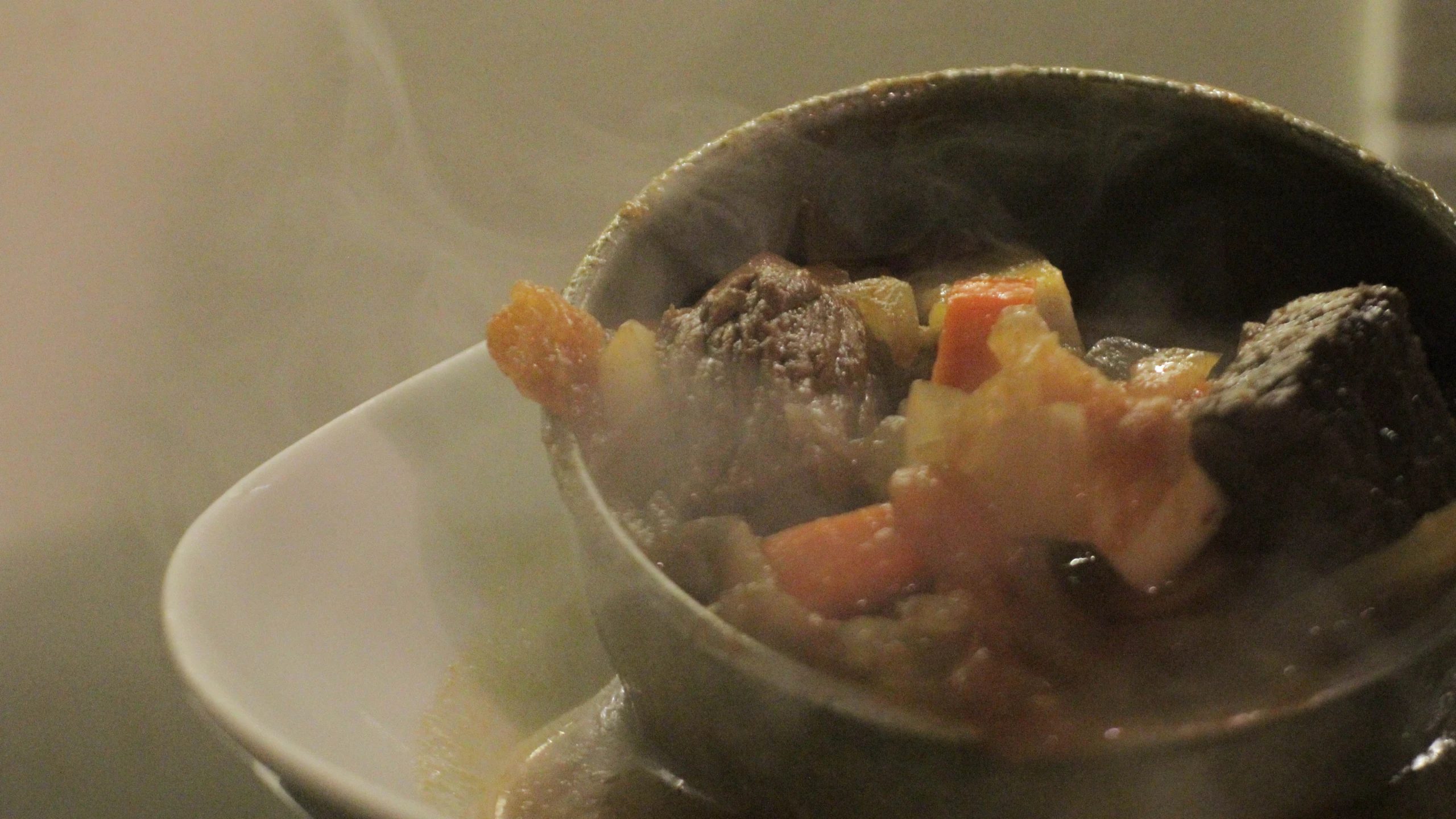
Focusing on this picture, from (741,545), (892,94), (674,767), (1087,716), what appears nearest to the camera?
(1087,716)

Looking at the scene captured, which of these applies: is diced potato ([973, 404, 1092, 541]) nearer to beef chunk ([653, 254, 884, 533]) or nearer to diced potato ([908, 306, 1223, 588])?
diced potato ([908, 306, 1223, 588])

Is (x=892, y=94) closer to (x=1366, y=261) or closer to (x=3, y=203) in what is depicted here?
(x=1366, y=261)

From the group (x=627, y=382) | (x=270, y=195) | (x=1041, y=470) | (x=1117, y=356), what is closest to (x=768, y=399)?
(x=627, y=382)

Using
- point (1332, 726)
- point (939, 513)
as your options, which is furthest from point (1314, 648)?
point (939, 513)

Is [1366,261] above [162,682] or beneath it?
above

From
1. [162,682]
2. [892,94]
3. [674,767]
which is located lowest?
[162,682]

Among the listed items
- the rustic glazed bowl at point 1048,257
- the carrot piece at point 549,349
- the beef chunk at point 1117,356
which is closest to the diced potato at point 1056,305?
the beef chunk at point 1117,356
